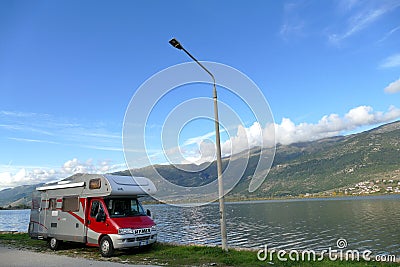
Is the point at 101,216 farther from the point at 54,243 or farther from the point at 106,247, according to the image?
the point at 54,243

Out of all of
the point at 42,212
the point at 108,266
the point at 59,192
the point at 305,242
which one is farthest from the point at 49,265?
the point at 305,242

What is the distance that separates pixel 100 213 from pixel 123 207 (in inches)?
43.9

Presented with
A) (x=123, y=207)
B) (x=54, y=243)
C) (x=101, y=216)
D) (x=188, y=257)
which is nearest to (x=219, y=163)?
(x=188, y=257)

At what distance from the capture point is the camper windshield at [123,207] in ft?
51.3

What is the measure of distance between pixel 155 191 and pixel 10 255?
744cm

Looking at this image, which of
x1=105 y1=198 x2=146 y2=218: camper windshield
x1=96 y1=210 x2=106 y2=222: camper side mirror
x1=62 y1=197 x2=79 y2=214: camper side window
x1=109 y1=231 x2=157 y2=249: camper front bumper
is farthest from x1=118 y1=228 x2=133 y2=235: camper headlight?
x1=62 y1=197 x2=79 y2=214: camper side window

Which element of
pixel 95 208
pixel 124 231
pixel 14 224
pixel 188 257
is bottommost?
pixel 14 224

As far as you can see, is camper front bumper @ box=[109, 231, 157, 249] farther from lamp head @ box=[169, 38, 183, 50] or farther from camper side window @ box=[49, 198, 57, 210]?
lamp head @ box=[169, 38, 183, 50]

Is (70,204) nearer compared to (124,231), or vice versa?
(124,231)

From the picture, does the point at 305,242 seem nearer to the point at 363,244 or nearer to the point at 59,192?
the point at 363,244

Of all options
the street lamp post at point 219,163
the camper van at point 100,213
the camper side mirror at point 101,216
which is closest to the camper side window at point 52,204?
the camper van at point 100,213

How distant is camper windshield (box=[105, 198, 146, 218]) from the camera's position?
15630 millimetres

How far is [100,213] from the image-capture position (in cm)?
1568

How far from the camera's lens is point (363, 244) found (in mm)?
34719
